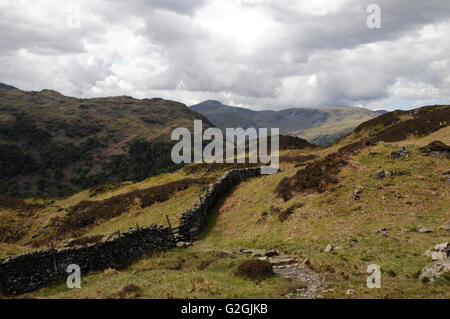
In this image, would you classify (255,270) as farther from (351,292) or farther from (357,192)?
(357,192)

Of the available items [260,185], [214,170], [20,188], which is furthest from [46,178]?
[260,185]

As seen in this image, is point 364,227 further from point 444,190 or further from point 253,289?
point 253,289

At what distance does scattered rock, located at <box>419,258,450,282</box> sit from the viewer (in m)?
13.5

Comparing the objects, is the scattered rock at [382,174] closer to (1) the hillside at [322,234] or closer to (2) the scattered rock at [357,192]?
(1) the hillside at [322,234]

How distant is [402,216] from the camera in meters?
22.8

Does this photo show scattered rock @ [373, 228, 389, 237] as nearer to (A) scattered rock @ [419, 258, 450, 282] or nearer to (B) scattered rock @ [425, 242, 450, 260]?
(B) scattered rock @ [425, 242, 450, 260]

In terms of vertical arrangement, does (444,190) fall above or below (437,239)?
above

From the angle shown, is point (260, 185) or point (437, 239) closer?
point (437, 239)

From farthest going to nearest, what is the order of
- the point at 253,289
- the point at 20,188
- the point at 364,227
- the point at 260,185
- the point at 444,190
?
the point at 20,188, the point at 260,185, the point at 444,190, the point at 364,227, the point at 253,289

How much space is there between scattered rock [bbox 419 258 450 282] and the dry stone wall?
19.8 metres

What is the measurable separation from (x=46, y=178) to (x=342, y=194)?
8452 inches

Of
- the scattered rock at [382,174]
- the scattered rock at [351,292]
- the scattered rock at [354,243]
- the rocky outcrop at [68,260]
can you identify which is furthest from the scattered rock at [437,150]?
the rocky outcrop at [68,260]

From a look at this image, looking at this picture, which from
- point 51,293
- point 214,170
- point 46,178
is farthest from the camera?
point 46,178

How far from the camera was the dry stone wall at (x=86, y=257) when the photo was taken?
17.2 meters
